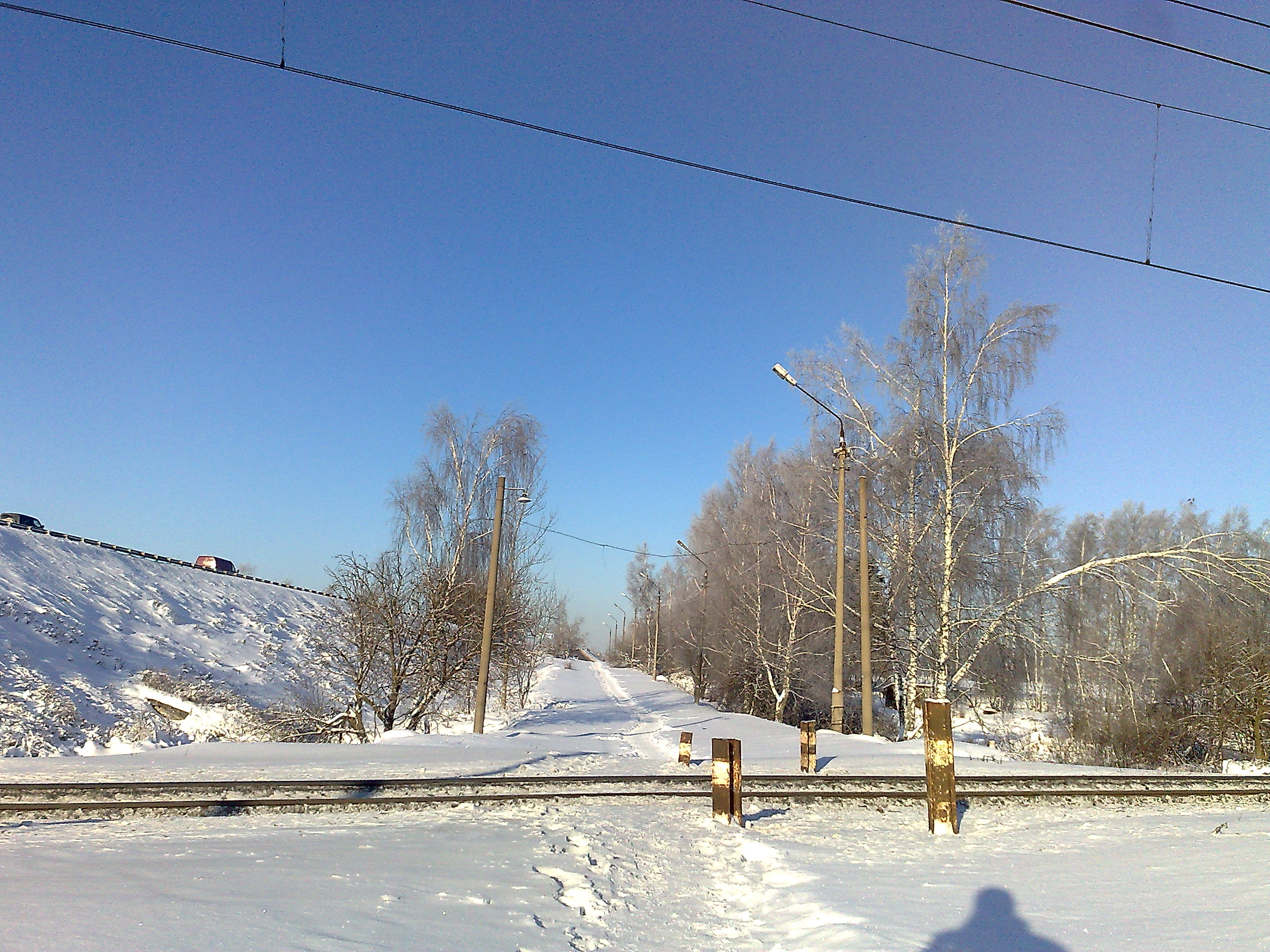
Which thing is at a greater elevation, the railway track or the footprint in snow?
the footprint in snow

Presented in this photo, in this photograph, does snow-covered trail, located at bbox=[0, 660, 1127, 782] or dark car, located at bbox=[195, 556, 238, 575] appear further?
dark car, located at bbox=[195, 556, 238, 575]

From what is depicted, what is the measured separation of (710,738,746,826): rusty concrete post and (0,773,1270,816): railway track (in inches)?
63.9

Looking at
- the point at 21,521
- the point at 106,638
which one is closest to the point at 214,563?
the point at 21,521

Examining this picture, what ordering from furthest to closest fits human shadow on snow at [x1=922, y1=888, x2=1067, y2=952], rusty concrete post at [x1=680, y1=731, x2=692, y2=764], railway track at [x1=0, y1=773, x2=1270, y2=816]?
rusty concrete post at [x1=680, y1=731, x2=692, y2=764] → railway track at [x1=0, y1=773, x2=1270, y2=816] → human shadow on snow at [x1=922, y1=888, x2=1067, y2=952]

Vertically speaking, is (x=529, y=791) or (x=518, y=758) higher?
(x=529, y=791)

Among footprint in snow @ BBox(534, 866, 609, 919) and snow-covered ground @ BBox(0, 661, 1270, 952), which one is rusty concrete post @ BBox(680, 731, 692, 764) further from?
footprint in snow @ BBox(534, 866, 609, 919)

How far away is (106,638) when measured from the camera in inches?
895

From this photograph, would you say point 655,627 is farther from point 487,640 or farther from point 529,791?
point 529,791

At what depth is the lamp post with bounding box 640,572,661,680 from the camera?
5362 cm

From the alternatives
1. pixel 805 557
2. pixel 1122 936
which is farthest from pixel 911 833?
pixel 805 557

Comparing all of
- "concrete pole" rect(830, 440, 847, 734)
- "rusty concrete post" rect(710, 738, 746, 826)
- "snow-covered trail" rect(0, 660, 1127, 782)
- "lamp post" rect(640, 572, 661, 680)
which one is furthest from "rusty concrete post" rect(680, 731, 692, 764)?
"lamp post" rect(640, 572, 661, 680)

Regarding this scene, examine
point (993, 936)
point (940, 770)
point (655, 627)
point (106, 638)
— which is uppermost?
point (106, 638)

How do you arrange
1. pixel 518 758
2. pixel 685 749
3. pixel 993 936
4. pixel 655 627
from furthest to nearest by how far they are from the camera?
pixel 655 627, pixel 518 758, pixel 685 749, pixel 993 936

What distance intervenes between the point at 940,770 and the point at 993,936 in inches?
142
